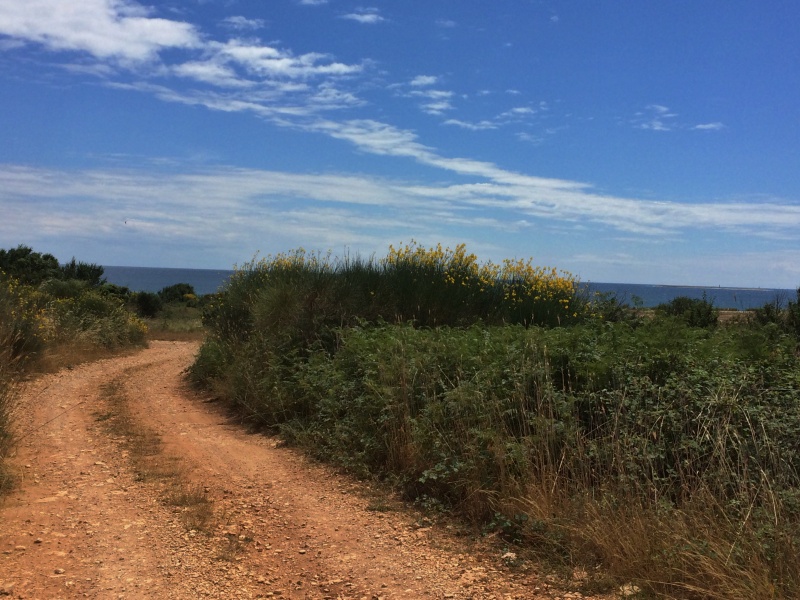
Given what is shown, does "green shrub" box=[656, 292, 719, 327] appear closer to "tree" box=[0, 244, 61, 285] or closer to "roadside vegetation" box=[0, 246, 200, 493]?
"roadside vegetation" box=[0, 246, 200, 493]

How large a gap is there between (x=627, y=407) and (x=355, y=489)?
8.90 ft

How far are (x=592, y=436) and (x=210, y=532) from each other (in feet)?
10.6

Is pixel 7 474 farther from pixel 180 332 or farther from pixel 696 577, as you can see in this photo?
pixel 180 332

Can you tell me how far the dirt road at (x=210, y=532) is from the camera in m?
4.10

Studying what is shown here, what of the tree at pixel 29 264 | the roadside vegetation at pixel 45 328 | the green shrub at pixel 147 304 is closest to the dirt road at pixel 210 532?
the roadside vegetation at pixel 45 328

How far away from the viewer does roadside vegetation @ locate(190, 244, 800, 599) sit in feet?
12.9

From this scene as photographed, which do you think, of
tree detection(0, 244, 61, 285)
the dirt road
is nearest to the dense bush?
tree detection(0, 244, 61, 285)

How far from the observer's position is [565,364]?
605 centimetres

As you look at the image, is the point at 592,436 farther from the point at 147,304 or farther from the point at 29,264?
the point at 147,304

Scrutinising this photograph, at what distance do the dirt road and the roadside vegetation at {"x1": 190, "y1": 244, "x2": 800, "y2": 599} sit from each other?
1.34 feet

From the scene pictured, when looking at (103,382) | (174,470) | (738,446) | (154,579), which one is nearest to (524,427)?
(738,446)

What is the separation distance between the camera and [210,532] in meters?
4.93

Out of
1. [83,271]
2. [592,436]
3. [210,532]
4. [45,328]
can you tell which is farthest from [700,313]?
[83,271]

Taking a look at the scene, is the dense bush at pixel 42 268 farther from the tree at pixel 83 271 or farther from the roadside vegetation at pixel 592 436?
the roadside vegetation at pixel 592 436
